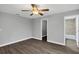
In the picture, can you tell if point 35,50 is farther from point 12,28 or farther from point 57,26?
point 12,28

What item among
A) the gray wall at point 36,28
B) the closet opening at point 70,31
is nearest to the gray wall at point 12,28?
the gray wall at point 36,28

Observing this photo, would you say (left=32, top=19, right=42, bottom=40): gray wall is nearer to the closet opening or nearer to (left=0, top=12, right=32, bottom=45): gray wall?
(left=0, top=12, right=32, bottom=45): gray wall

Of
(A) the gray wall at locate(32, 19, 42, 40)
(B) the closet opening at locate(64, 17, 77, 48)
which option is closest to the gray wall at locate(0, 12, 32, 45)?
(A) the gray wall at locate(32, 19, 42, 40)

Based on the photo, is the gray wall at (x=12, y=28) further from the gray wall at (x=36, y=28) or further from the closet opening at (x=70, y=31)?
the closet opening at (x=70, y=31)

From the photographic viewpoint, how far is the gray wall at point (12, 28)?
138 inches

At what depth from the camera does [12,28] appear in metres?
3.98

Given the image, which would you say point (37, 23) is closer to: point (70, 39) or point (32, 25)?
point (32, 25)

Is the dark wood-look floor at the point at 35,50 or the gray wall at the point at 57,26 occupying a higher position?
the gray wall at the point at 57,26

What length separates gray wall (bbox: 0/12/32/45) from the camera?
3.51 metres

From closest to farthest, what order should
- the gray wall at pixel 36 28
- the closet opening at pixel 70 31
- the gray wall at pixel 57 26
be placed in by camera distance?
the gray wall at pixel 57 26 → the closet opening at pixel 70 31 → the gray wall at pixel 36 28

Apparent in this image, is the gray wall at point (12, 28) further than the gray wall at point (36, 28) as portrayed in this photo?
No
